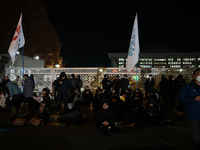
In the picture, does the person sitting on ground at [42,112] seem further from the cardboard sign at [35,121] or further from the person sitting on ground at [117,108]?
the person sitting on ground at [117,108]

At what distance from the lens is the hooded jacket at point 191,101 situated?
12.2 feet

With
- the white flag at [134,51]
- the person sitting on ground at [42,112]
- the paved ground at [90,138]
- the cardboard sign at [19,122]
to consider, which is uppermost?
the white flag at [134,51]

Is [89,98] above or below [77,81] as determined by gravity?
below

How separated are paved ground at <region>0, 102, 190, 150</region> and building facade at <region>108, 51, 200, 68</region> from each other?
27922 millimetres

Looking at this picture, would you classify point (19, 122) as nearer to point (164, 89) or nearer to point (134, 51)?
point (134, 51)

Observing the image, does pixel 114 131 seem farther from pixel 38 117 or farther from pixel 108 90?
pixel 108 90

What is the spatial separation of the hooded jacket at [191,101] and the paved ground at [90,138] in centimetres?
113

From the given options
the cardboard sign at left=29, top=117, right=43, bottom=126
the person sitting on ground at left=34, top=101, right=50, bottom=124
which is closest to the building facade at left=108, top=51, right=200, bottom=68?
the person sitting on ground at left=34, top=101, right=50, bottom=124

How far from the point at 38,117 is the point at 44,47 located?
2457 cm

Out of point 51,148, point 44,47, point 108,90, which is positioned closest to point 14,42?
point 108,90

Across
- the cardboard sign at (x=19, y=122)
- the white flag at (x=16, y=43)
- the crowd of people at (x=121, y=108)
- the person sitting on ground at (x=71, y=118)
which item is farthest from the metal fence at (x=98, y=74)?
the cardboard sign at (x=19, y=122)

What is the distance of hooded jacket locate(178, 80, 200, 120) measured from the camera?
3719 mm

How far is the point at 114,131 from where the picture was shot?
5879 mm

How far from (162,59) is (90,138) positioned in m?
35.3
